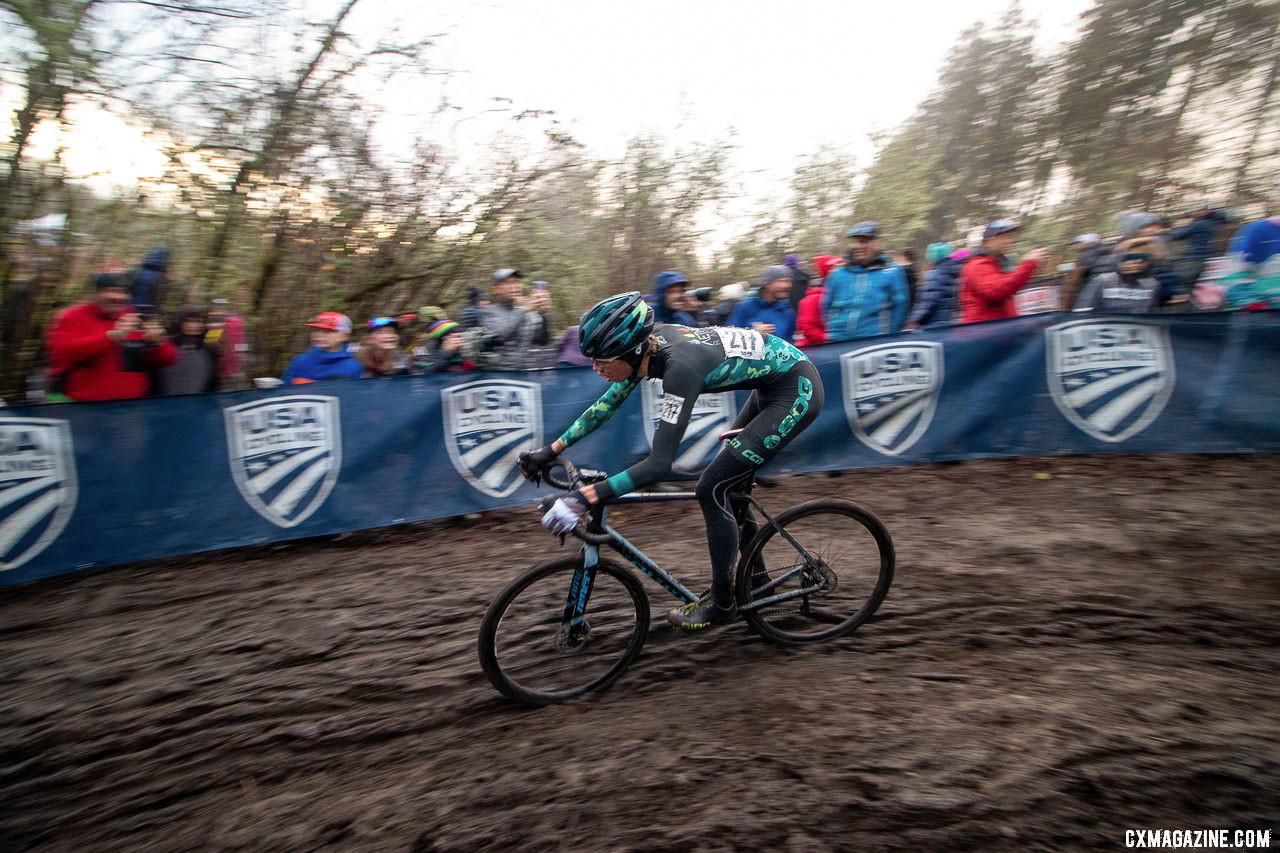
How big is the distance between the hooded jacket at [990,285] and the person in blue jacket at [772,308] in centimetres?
171

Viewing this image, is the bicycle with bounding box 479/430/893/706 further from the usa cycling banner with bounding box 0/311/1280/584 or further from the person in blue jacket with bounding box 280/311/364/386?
the person in blue jacket with bounding box 280/311/364/386

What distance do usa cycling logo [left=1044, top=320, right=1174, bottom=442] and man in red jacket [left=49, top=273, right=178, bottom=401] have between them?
770 cm

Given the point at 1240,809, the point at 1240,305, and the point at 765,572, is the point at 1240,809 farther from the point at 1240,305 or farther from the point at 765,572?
the point at 1240,305

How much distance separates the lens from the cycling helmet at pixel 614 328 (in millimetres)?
3381

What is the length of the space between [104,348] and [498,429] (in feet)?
9.92

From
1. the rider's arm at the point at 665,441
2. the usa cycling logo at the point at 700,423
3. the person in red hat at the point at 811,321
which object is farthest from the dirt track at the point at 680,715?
the person in red hat at the point at 811,321

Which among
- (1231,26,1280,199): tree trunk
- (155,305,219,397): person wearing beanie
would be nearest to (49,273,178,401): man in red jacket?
(155,305,219,397): person wearing beanie

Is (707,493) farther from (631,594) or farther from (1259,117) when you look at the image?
(1259,117)

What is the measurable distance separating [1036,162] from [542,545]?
22.4 m

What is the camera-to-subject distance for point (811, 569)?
4.07m

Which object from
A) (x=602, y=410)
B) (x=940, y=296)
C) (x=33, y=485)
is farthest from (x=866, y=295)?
(x=33, y=485)

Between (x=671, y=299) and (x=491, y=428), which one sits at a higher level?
(x=671, y=299)

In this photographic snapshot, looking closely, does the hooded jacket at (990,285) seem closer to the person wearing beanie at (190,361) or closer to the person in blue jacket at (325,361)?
the person in blue jacket at (325,361)

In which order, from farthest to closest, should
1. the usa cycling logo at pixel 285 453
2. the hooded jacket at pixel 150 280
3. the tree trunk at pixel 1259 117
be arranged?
1. the tree trunk at pixel 1259 117
2. the hooded jacket at pixel 150 280
3. the usa cycling logo at pixel 285 453
